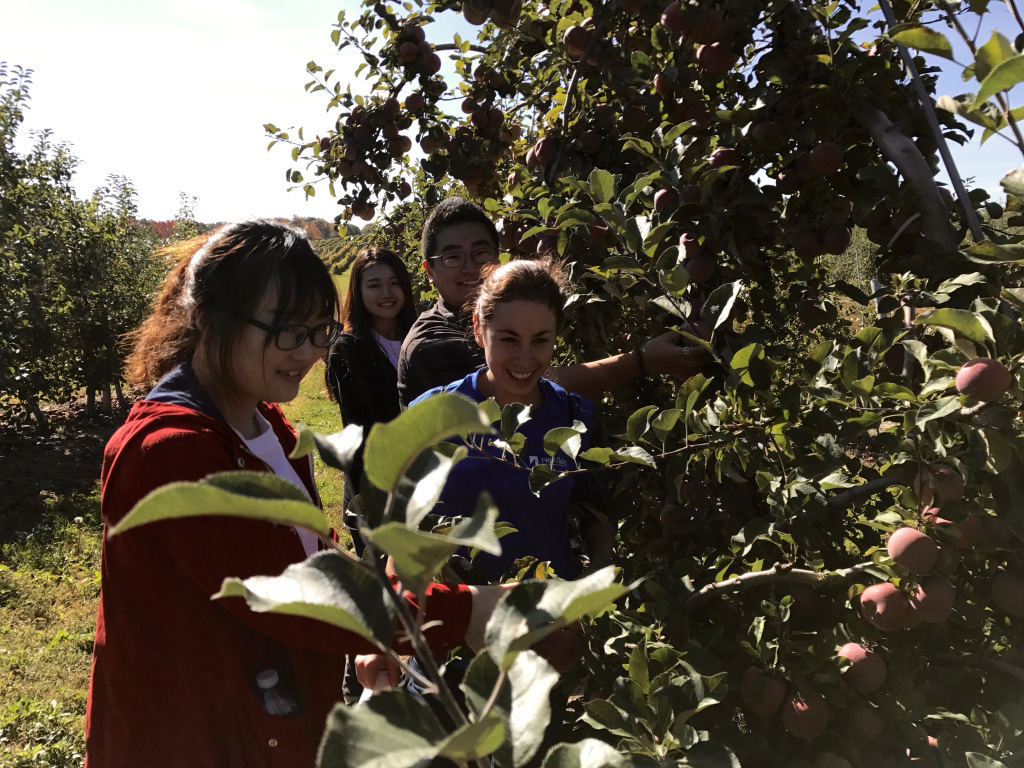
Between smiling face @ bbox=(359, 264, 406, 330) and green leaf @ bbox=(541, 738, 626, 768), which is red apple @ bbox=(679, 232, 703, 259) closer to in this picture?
green leaf @ bbox=(541, 738, 626, 768)

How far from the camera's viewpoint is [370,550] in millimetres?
418

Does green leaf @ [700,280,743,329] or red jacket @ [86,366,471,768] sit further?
green leaf @ [700,280,743,329]

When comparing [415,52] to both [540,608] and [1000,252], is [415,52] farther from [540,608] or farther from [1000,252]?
[540,608]

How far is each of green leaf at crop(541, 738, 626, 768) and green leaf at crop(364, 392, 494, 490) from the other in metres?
0.22

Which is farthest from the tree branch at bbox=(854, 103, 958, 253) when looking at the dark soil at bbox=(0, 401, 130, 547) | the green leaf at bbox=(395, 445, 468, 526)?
the dark soil at bbox=(0, 401, 130, 547)

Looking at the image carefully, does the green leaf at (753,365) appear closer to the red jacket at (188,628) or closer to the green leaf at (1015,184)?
the green leaf at (1015,184)

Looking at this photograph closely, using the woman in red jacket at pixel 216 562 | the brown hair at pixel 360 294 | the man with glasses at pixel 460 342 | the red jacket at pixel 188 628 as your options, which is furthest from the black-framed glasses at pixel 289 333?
the brown hair at pixel 360 294

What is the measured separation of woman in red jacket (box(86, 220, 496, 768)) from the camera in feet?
3.41

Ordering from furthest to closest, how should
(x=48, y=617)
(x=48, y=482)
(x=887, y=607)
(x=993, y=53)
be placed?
(x=48, y=482) → (x=48, y=617) → (x=887, y=607) → (x=993, y=53)

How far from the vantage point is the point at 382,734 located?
399 millimetres

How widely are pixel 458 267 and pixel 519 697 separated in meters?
1.96

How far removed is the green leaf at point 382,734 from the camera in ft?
1.23

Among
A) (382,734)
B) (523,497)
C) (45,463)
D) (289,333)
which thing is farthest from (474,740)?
(45,463)

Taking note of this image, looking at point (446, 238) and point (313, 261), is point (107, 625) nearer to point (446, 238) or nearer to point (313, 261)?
point (313, 261)
